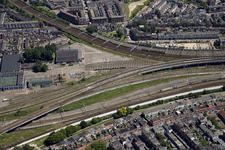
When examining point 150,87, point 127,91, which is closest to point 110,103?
point 127,91

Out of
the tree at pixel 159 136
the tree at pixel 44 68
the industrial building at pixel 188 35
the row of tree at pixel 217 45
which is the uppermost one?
the industrial building at pixel 188 35

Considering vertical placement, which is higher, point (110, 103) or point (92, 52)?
point (92, 52)

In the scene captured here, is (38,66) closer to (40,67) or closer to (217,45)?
(40,67)

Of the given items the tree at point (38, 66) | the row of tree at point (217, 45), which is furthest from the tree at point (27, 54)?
the row of tree at point (217, 45)

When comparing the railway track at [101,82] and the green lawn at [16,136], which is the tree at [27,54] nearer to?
the railway track at [101,82]

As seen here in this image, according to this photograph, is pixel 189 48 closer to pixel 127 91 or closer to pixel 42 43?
pixel 127 91

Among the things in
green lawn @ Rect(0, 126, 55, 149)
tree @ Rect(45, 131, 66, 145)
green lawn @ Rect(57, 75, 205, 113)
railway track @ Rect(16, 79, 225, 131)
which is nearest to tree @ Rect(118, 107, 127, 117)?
railway track @ Rect(16, 79, 225, 131)
